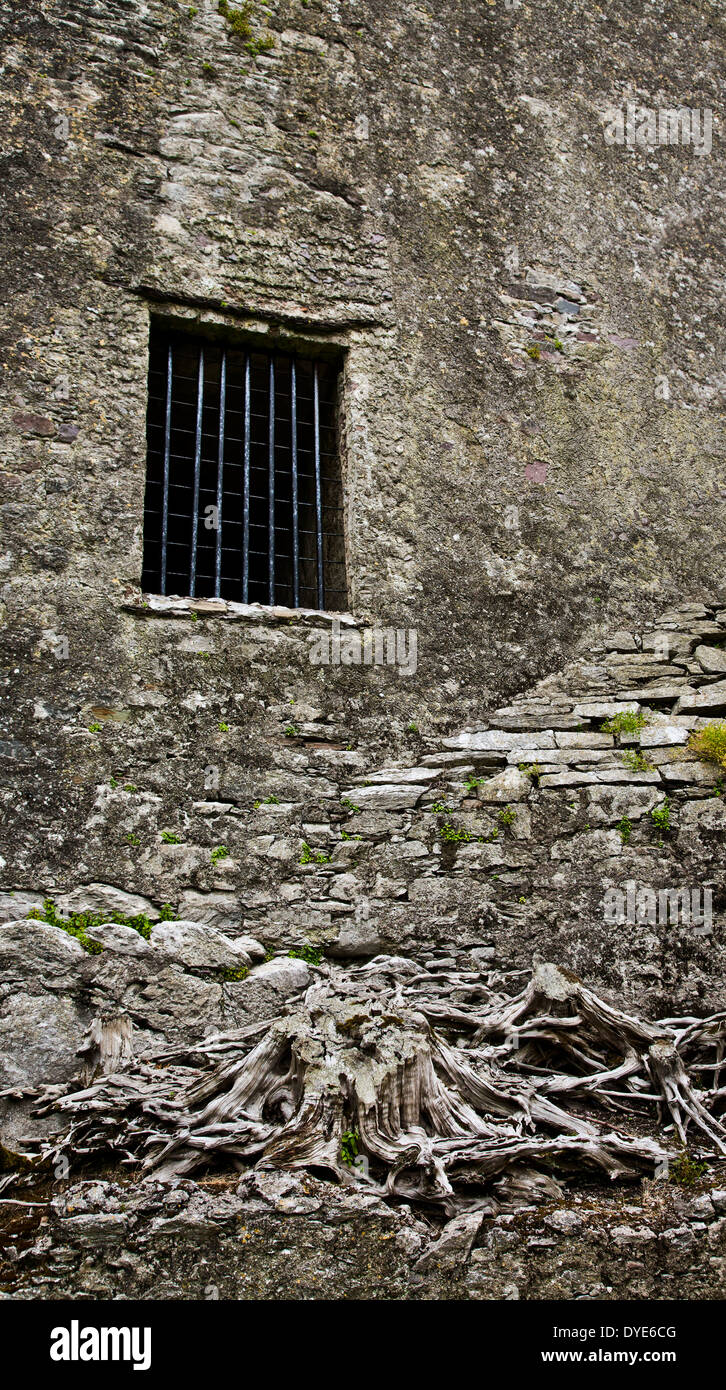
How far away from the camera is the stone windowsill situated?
16.3 feet

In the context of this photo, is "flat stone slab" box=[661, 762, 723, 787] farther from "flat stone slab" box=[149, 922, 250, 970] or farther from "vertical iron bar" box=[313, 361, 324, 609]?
"flat stone slab" box=[149, 922, 250, 970]

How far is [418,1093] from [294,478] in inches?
123

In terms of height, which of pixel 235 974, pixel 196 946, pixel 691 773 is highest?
pixel 691 773

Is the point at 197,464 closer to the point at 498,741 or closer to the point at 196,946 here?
the point at 498,741

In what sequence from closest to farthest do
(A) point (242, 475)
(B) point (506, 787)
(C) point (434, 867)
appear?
(C) point (434, 867)
(B) point (506, 787)
(A) point (242, 475)

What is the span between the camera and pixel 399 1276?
10.1 feet

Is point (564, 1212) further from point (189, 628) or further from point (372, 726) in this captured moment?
point (189, 628)

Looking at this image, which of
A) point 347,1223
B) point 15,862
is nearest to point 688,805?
point 347,1223

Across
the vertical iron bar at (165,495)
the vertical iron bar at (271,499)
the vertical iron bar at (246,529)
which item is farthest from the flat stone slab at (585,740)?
the vertical iron bar at (165,495)

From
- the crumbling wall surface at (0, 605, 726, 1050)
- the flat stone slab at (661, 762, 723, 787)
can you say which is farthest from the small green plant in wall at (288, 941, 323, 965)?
the flat stone slab at (661, 762, 723, 787)

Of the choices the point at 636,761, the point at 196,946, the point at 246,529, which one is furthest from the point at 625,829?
the point at 246,529

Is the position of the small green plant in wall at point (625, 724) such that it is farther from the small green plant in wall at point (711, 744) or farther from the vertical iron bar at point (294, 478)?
the vertical iron bar at point (294, 478)

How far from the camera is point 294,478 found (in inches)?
219

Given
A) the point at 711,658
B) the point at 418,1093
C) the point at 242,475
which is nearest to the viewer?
the point at 418,1093
